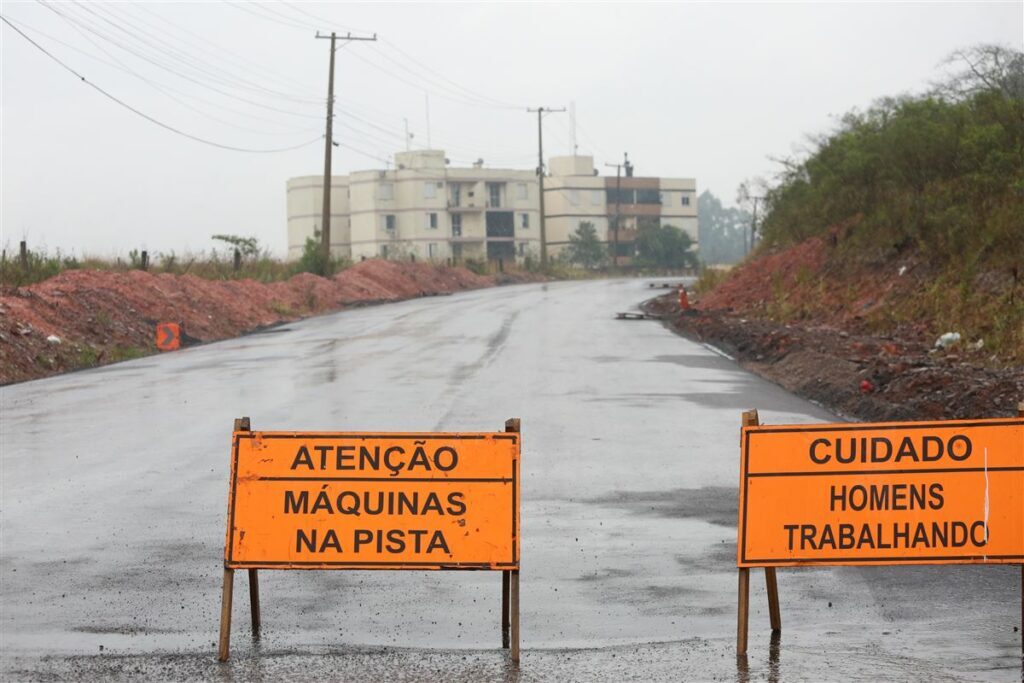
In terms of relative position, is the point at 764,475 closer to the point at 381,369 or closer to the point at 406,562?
the point at 406,562

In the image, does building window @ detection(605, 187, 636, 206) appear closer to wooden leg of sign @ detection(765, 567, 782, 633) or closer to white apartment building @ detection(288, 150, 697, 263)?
white apartment building @ detection(288, 150, 697, 263)

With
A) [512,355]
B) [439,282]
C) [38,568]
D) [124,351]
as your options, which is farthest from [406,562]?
[439,282]

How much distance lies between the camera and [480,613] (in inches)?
343

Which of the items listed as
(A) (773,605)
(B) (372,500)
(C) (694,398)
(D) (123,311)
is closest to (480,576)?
(B) (372,500)

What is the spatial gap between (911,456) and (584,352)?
1956cm

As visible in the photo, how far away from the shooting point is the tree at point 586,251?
129m

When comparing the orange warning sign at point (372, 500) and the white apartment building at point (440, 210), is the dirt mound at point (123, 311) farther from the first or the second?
the white apartment building at point (440, 210)

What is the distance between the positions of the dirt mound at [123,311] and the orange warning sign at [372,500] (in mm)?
18872

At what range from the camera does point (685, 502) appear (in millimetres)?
12141

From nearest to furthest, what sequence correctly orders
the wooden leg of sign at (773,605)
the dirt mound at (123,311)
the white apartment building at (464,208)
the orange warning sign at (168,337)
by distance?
the wooden leg of sign at (773,605) → the dirt mound at (123,311) → the orange warning sign at (168,337) → the white apartment building at (464,208)

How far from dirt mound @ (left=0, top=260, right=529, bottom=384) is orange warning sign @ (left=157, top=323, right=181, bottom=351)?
1.11 feet

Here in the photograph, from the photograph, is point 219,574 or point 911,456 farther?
point 219,574

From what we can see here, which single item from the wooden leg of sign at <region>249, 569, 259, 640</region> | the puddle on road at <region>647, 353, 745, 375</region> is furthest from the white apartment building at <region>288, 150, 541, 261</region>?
→ the wooden leg of sign at <region>249, 569, 259, 640</region>

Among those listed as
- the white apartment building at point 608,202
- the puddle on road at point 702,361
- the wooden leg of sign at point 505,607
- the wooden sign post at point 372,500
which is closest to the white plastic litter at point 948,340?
the puddle on road at point 702,361
